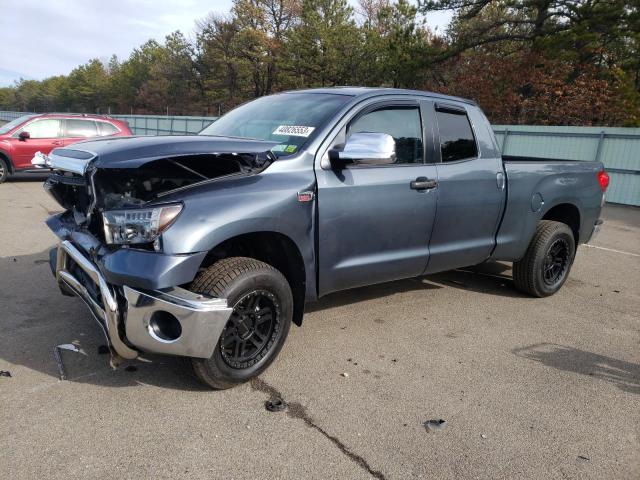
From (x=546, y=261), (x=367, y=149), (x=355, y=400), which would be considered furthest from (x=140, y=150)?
(x=546, y=261)

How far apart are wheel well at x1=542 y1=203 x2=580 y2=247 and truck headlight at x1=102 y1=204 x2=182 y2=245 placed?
13.7 ft

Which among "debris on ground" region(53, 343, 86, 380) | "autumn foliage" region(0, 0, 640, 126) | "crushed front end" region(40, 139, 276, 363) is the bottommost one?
"debris on ground" region(53, 343, 86, 380)

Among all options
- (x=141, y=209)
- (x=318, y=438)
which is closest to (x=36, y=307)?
(x=141, y=209)

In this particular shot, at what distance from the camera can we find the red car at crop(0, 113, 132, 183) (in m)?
12.0

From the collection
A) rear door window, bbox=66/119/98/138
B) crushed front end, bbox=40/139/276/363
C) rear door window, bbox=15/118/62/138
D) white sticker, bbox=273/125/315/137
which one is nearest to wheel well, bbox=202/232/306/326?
crushed front end, bbox=40/139/276/363

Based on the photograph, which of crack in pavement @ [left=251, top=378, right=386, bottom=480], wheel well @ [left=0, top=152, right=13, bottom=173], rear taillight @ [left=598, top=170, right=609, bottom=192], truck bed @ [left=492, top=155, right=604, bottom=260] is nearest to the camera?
crack in pavement @ [left=251, top=378, right=386, bottom=480]

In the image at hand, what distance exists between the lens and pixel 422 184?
156 inches

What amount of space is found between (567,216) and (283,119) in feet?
11.3

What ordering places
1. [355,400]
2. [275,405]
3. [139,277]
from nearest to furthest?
[139,277], [275,405], [355,400]

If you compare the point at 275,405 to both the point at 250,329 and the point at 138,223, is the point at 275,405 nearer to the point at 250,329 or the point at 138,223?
the point at 250,329

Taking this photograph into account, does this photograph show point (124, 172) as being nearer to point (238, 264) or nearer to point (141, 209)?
point (141, 209)

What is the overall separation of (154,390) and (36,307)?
71.3 inches

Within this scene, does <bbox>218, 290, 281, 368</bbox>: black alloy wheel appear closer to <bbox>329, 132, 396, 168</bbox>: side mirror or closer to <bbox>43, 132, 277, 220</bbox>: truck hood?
<bbox>43, 132, 277, 220</bbox>: truck hood

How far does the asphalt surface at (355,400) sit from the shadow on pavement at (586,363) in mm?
16
